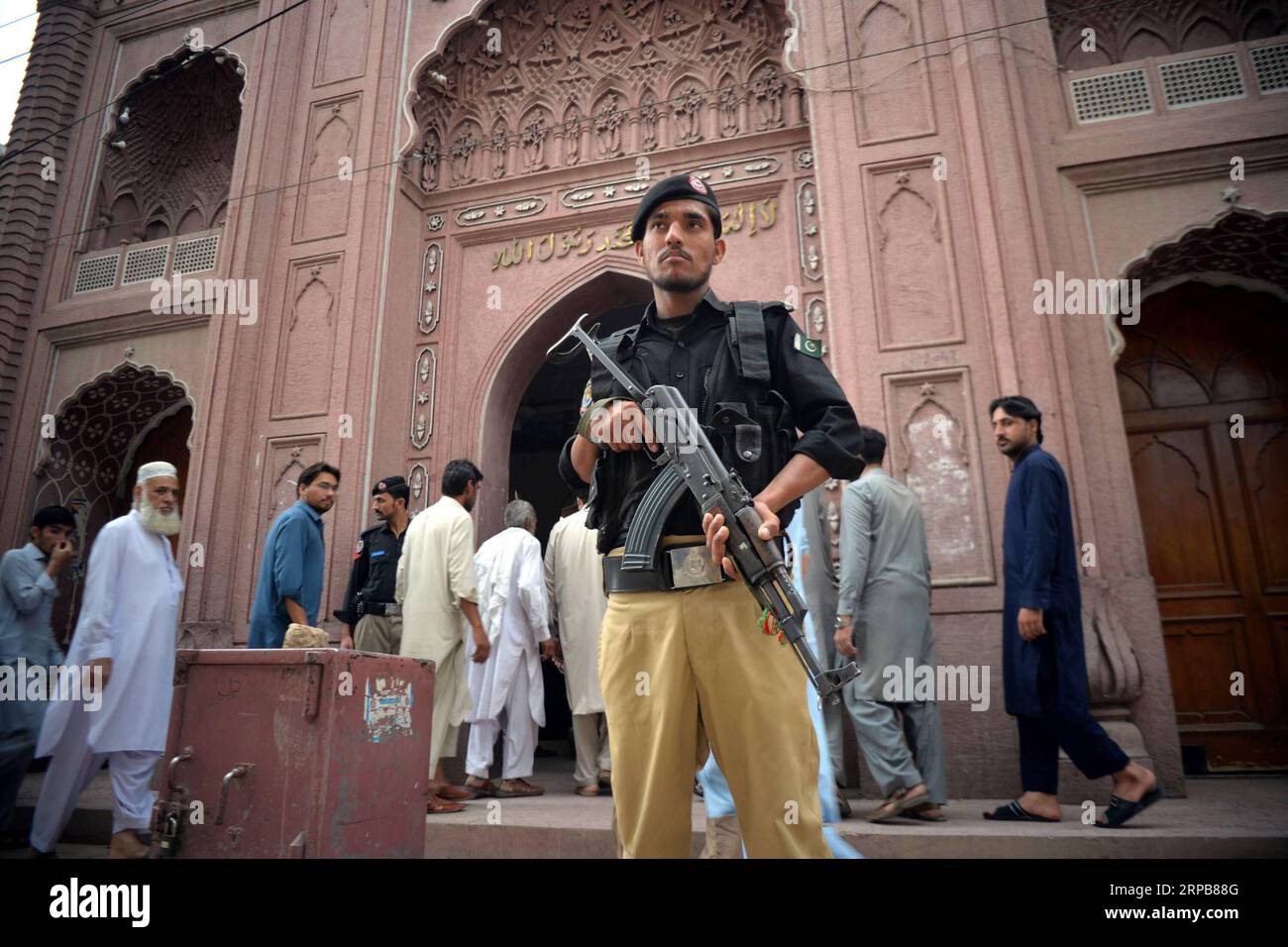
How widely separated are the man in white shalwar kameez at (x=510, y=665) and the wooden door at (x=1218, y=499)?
4.63 m

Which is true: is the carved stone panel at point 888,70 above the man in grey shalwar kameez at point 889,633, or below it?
above

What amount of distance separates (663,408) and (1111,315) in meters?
4.57

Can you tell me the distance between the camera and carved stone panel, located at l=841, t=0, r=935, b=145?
559 centimetres

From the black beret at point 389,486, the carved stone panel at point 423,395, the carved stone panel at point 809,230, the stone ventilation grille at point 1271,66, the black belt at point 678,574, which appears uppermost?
the stone ventilation grille at point 1271,66

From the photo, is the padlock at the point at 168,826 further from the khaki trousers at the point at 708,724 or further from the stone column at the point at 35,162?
the stone column at the point at 35,162

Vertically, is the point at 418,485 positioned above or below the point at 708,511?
above

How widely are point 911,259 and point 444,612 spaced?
383 centimetres

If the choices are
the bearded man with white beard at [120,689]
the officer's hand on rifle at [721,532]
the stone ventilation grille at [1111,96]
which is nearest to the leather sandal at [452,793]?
the bearded man with white beard at [120,689]

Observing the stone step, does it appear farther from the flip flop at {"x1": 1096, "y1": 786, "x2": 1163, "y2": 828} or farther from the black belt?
the black belt

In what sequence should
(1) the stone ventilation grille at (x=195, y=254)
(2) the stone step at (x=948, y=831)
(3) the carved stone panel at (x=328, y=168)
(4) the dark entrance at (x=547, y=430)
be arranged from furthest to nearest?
(4) the dark entrance at (x=547, y=430)
(1) the stone ventilation grille at (x=195, y=254)
(3) the carved stone panel at (x=328, y=168)
(2) the stone step at (x=948, y=831)

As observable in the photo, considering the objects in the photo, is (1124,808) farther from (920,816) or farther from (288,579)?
(288,579)

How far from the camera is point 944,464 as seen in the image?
194 inches

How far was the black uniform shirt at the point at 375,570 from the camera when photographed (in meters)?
5.05

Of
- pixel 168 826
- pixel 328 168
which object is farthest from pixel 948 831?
pixel 328 168
